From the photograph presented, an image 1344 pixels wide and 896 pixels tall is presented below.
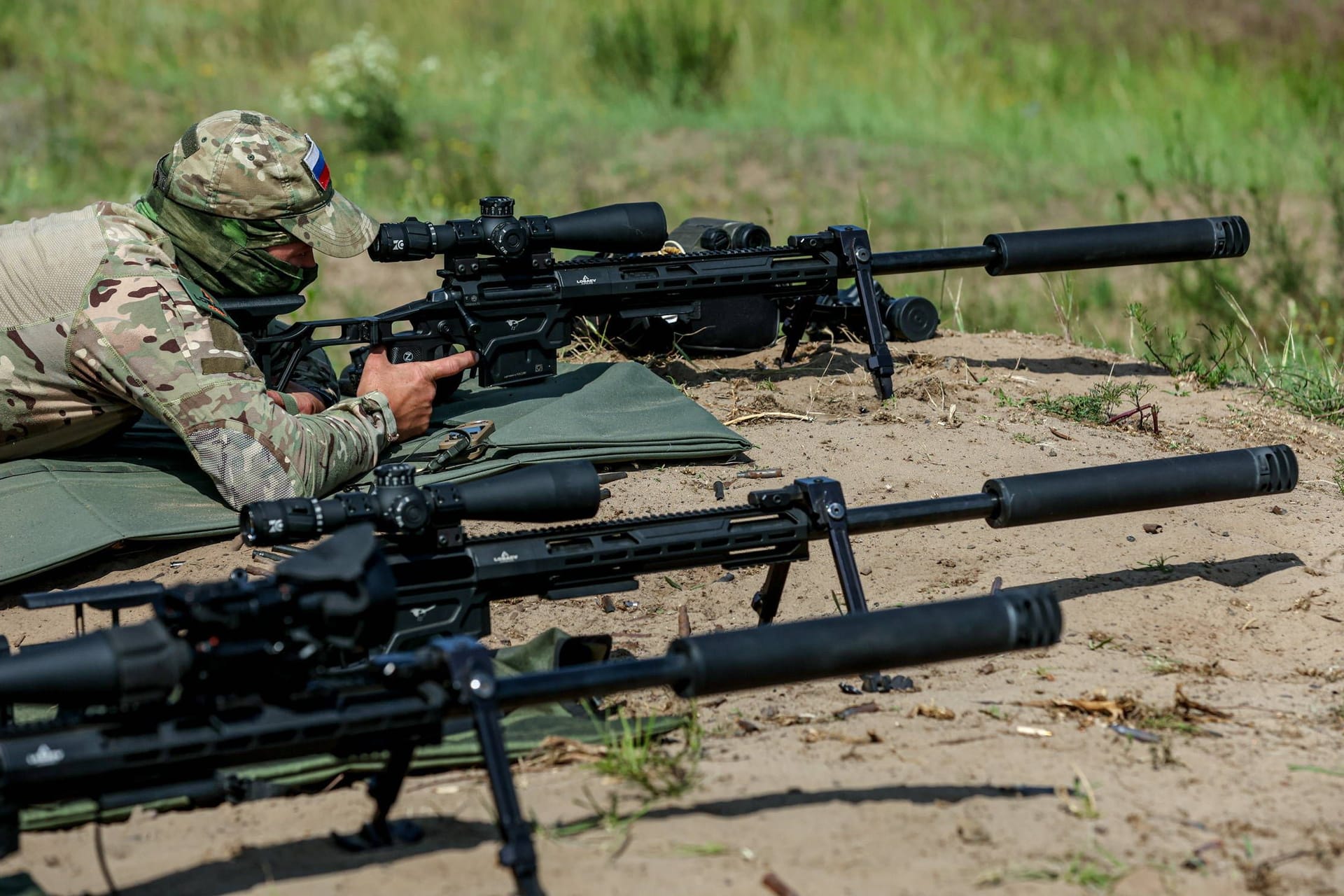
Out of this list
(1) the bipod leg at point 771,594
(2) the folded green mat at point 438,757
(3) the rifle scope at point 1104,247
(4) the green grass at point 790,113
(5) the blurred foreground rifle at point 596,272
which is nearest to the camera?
(2) the folded green mat at point 438,757

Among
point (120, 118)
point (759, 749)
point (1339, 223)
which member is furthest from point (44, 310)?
point (120, 118)

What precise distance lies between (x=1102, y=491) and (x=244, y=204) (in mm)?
2982

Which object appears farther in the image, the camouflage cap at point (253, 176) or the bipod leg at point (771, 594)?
the camouflage cap at point (253, 176)

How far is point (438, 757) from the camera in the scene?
3135 millimetres

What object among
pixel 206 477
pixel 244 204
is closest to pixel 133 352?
pixel 244 204

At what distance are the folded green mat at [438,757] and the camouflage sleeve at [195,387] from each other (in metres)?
1.50

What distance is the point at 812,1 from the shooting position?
51.2 ft

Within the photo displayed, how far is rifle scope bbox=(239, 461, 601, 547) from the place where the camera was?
10.5 ft

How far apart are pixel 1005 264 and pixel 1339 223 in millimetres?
3571

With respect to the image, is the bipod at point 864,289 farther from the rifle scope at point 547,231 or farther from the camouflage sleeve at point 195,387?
the camouflage sleeve at point 195,387

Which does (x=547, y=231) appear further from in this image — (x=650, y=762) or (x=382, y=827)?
(x=382, y=827)

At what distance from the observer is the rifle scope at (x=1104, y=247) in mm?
6168

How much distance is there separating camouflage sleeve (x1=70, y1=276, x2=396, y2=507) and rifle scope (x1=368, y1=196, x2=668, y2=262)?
3.08 feet

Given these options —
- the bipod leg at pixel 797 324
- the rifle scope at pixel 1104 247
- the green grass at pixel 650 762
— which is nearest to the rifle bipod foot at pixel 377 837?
the green grass at pixel 650 762
